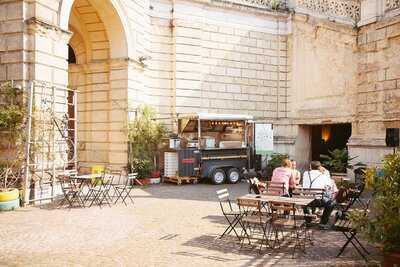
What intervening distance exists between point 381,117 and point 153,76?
8.07 metres

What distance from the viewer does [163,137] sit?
50.8 ft

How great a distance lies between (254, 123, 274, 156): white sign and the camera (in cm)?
1622

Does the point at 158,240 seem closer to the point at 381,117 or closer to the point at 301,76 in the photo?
the point at 381,117

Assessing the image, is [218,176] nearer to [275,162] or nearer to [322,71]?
[275,162]

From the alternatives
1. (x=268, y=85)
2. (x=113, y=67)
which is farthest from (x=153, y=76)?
(x=268, y=85)

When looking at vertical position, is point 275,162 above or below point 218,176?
above

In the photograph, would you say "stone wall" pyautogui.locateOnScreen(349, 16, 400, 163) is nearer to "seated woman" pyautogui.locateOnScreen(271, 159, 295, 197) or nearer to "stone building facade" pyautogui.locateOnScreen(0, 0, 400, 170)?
"stone building facade" pyautogui.locateOnScreen(0, 0, 400, 170)

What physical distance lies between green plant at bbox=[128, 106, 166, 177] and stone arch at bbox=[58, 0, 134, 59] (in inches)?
79.6

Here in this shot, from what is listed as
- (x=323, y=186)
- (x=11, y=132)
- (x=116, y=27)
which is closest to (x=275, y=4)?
(x=116, y=27)

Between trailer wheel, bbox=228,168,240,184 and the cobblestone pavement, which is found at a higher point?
trailer wheel, bbox=228,168,240,184

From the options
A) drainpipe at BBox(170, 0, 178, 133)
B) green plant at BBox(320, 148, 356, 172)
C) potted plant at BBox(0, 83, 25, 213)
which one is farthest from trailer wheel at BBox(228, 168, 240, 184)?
potted plant at BBox(0, 83, 25, 213)

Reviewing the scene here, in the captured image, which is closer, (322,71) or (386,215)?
(386,215)

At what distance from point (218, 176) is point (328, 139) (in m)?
6.73

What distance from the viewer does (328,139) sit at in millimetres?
19359
